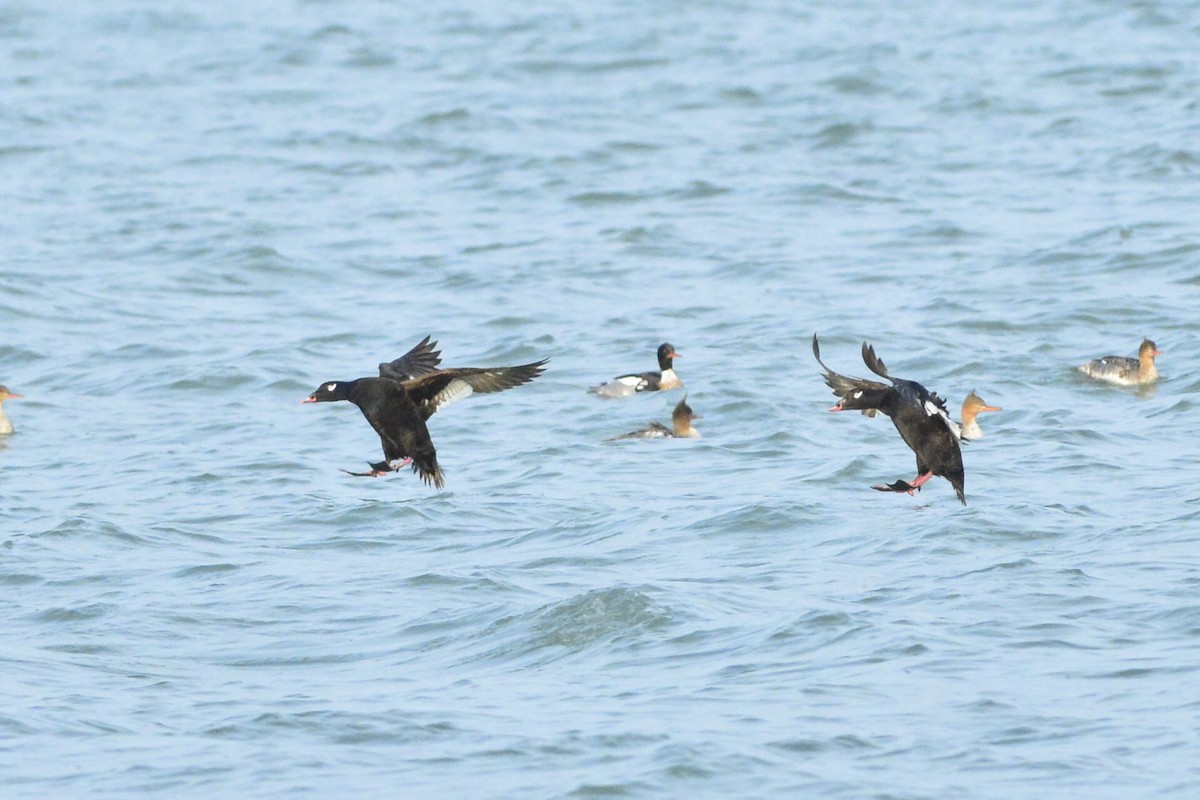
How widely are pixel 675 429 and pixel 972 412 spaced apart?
6.69 ft

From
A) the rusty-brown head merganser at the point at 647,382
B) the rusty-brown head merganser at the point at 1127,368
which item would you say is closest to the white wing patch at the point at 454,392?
the rusty-brown head merganser at the point at 647,382

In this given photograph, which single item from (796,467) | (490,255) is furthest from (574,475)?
(490,255)

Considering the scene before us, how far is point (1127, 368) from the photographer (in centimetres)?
1361

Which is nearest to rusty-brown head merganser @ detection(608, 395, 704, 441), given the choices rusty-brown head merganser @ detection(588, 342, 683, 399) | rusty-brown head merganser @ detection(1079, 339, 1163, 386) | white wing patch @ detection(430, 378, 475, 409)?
rusty-brown head merganser @ detection(588, 342, 683, 399)

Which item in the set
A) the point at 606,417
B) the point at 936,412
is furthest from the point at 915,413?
the point at 606,417

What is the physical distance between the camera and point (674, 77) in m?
27.7

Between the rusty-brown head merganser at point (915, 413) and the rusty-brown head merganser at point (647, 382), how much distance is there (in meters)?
4.34

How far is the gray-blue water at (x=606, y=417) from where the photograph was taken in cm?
721

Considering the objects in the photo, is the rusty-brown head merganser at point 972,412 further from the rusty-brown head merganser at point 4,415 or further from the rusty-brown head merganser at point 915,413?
the rusty-brown head merganser at point 4,415

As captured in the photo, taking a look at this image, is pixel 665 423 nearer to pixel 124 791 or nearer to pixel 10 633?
pixel 10 633

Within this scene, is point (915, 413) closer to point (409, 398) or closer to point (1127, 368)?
point (409, 398)

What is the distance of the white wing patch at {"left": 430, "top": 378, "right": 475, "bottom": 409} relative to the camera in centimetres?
971

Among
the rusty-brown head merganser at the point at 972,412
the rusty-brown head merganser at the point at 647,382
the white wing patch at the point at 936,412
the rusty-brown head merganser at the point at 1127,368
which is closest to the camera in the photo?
the white wing patch at the point at 936,412

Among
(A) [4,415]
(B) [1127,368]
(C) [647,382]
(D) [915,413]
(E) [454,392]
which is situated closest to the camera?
(E) [454,392]
